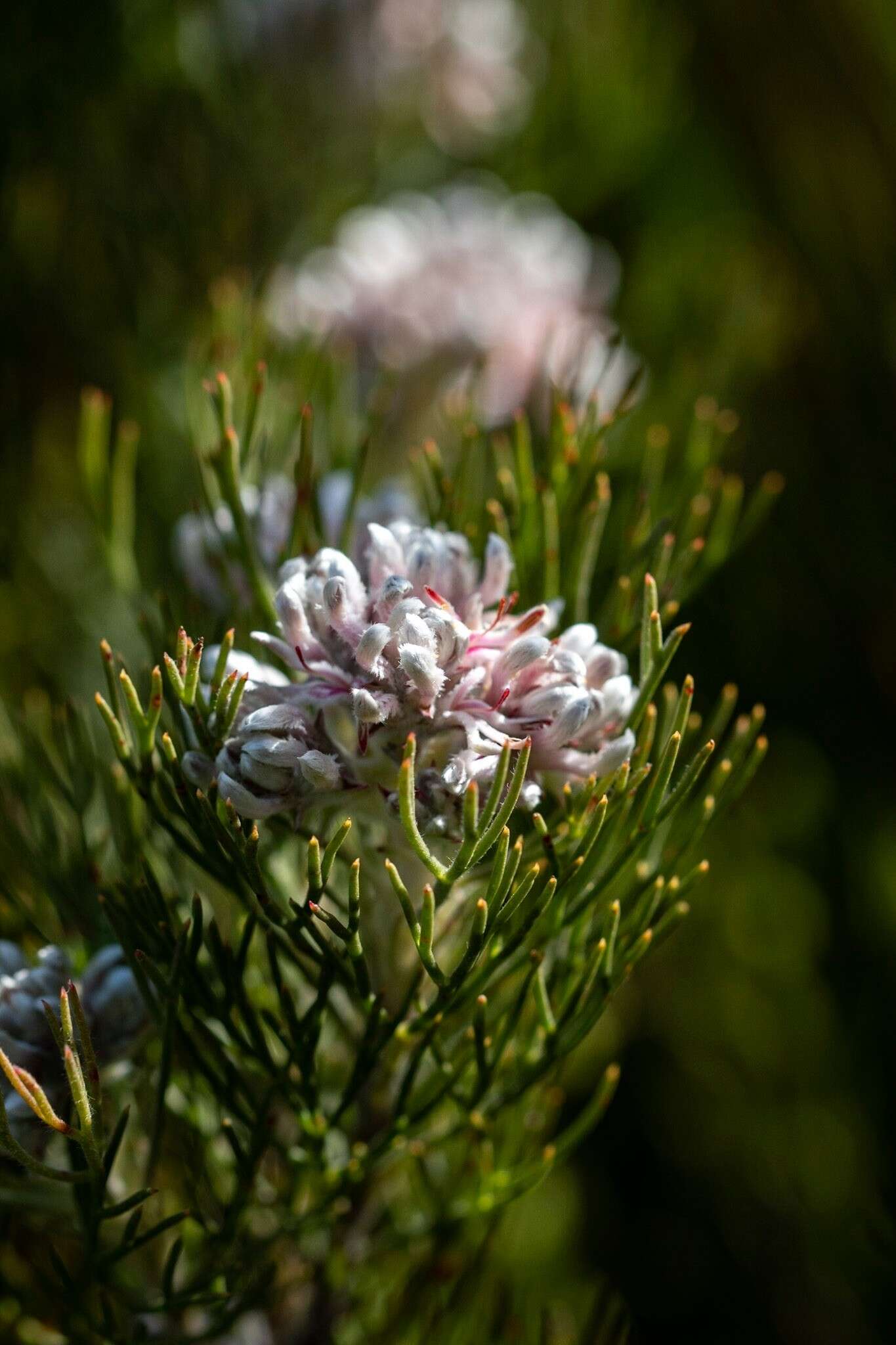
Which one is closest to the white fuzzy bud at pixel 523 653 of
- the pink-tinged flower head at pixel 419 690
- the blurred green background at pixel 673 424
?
the pink-tinged flower head at pixel 419 690

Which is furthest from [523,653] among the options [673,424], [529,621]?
[673,424]

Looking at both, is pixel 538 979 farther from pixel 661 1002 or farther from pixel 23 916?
pixel 661 1002

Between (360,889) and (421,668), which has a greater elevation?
(421,668)

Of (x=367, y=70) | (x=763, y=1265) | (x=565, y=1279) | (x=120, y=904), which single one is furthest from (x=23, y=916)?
(x=367, y=70)

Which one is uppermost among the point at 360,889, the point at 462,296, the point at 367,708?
the point at 462,296

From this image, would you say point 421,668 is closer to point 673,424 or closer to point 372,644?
point 372,644

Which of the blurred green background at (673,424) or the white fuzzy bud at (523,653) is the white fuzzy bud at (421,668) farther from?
the blurred green background at (673,424)
